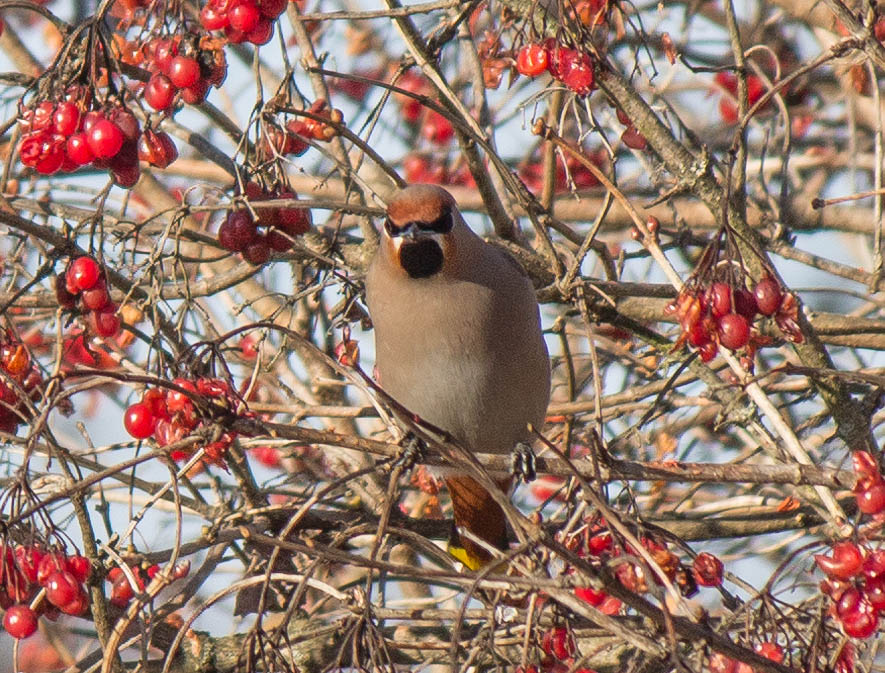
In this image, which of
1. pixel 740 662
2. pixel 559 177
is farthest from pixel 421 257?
pixel 559 177

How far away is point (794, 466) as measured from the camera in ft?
8.20

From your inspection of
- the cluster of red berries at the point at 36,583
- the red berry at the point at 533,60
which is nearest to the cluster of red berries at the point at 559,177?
the red berry at the point at 533,60

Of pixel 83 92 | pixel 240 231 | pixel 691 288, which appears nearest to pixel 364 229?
pixel 240 231

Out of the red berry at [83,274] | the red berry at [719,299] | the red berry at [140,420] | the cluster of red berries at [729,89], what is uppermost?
the cluster of red berries at [729,89]

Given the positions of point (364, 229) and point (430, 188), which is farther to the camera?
point (364, 229)

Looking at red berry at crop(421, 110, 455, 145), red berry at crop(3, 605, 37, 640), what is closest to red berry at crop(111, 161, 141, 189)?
red berry at crop(3, 605, 37, 640)

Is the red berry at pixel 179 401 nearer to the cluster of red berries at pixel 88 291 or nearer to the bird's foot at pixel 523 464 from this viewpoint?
the cluster of red berries at pixel 88 291

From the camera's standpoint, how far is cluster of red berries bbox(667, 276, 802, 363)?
268 centimetres

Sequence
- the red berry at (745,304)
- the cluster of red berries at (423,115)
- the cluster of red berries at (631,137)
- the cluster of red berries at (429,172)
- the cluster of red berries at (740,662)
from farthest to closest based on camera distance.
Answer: the cluster of red berries at (423,115), the cluster of red berries at (429,172), the cluster of red berries at (631,137), the red berry at (745,304), the cluster of red berries at (740,662)

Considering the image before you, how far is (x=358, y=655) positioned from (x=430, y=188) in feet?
5.07

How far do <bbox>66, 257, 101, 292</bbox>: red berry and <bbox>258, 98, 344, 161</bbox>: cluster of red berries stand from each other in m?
0.48

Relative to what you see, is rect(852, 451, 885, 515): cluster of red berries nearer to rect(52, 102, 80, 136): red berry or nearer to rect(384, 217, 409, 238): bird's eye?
rect(384, 217, 409, 238): bird's eye

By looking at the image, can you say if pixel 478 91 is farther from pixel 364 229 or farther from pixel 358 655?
pixel 358 655

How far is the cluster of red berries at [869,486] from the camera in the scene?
2.43 metres
